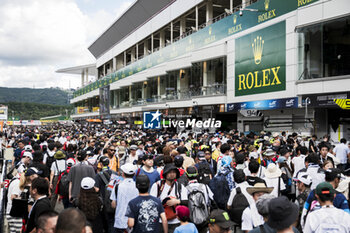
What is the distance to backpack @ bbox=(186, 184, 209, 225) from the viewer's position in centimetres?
493

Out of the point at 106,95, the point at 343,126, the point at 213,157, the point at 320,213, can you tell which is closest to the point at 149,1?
the point at 106,95

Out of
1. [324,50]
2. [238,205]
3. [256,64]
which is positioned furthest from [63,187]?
[256,64]

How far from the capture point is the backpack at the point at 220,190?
21.5ft

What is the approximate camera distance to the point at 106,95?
5641 centimetres

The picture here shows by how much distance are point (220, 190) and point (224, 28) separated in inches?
898

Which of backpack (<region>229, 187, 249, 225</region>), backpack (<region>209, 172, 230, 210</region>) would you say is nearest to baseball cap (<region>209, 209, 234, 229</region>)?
backpack (<region>229, 187, 249, 225</region>)

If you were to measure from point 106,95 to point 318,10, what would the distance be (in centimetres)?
4314

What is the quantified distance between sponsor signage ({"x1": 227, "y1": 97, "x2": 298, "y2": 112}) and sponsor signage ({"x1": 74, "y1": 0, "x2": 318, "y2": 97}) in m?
5.63

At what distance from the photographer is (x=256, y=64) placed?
2344cm

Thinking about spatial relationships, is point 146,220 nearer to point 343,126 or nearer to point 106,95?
point 343,126

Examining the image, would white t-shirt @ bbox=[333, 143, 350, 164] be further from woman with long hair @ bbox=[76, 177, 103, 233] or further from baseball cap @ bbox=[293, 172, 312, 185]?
woman with long hair @ bbox=[76, 177, 103, 233]

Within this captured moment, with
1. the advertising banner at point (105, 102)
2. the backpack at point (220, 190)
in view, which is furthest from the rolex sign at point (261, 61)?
the advertising banner at point (105, 102)

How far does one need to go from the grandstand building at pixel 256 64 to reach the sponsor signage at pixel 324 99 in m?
0.06

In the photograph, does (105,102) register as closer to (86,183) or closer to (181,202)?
(86,183)
